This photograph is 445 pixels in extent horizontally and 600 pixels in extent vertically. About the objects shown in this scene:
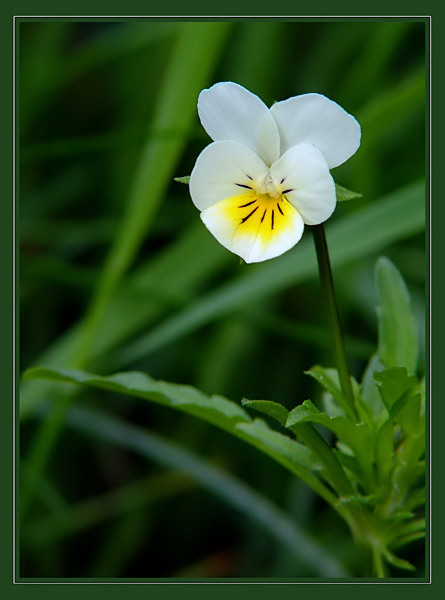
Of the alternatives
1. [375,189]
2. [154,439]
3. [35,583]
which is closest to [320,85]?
[375,189]

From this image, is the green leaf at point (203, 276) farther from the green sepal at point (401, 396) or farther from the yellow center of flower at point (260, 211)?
the yellow center of flower at point (260, 211)

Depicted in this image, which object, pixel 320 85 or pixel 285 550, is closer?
pixel 285 550

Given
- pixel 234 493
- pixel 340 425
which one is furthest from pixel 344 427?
pixel 234 493

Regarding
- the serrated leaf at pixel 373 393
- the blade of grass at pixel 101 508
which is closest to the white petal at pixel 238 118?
the serrated leaf at pixel 373 393

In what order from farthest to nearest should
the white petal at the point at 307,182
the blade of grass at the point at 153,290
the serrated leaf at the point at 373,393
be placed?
the blade of grass at the point at 153,290 < the serrated leaf at the point at 373,393 < the white petal at the point at 307,182

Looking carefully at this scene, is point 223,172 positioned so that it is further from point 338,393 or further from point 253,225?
point 338,393

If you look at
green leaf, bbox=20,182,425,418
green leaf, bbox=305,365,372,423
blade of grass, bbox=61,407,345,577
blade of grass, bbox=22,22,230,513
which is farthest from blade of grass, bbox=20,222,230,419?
green leaf, bbox=305,365,372,423

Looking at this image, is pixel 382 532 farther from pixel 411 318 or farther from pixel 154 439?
pixel 154 439
